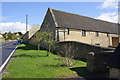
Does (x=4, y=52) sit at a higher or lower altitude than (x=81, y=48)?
lower

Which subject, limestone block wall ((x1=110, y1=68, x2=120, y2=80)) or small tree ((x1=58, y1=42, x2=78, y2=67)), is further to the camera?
small tree ((x1=58, y1=42, x2=78, y2=67))

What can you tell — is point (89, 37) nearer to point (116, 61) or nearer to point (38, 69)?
point (38, 69)

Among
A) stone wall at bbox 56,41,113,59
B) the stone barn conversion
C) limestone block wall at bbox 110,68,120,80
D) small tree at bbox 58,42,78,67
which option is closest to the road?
small tree at bbox 58,42,78,67

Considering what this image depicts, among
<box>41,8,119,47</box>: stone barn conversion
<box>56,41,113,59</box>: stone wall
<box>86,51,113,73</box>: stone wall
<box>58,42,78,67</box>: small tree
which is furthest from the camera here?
<box>41,8,119,47</box>: stone barn conversion

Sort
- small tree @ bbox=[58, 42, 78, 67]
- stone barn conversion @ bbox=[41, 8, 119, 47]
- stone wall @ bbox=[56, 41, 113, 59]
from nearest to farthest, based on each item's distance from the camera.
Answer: small tree @ bbox=[58, 42, 78, 67], stone wall @ bbox=[56, 41, 113, 59], stone barn conversion @ bbox=[41, 8, 119, 47]

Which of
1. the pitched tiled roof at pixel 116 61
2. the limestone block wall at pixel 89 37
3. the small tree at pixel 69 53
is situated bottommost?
the small tree at pixel 69 53

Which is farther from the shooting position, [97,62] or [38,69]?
[38,69]

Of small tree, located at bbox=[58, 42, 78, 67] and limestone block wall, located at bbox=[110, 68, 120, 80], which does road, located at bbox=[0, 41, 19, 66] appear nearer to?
small tree, located at bbox=[58, 42, 78, 67]

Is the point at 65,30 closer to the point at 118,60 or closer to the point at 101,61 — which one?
the point at 101,61

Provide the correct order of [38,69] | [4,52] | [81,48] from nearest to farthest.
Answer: [38,69] → [81,48] → [4,52]

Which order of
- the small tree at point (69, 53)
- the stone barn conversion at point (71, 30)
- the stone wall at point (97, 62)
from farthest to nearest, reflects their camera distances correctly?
the stone barn conversion at point (71, 30), the small tree at point (69, 53), the stone wall at point (97, 62)

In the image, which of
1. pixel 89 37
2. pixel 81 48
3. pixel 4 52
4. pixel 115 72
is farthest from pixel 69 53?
pixel 4 52

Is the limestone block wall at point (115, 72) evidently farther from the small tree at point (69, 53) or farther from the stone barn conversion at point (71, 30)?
the stone barn conversion at point (71, 30)

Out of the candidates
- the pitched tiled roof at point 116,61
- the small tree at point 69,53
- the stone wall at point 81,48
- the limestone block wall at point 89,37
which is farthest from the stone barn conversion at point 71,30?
the pitched tiled roof at point 116,61
